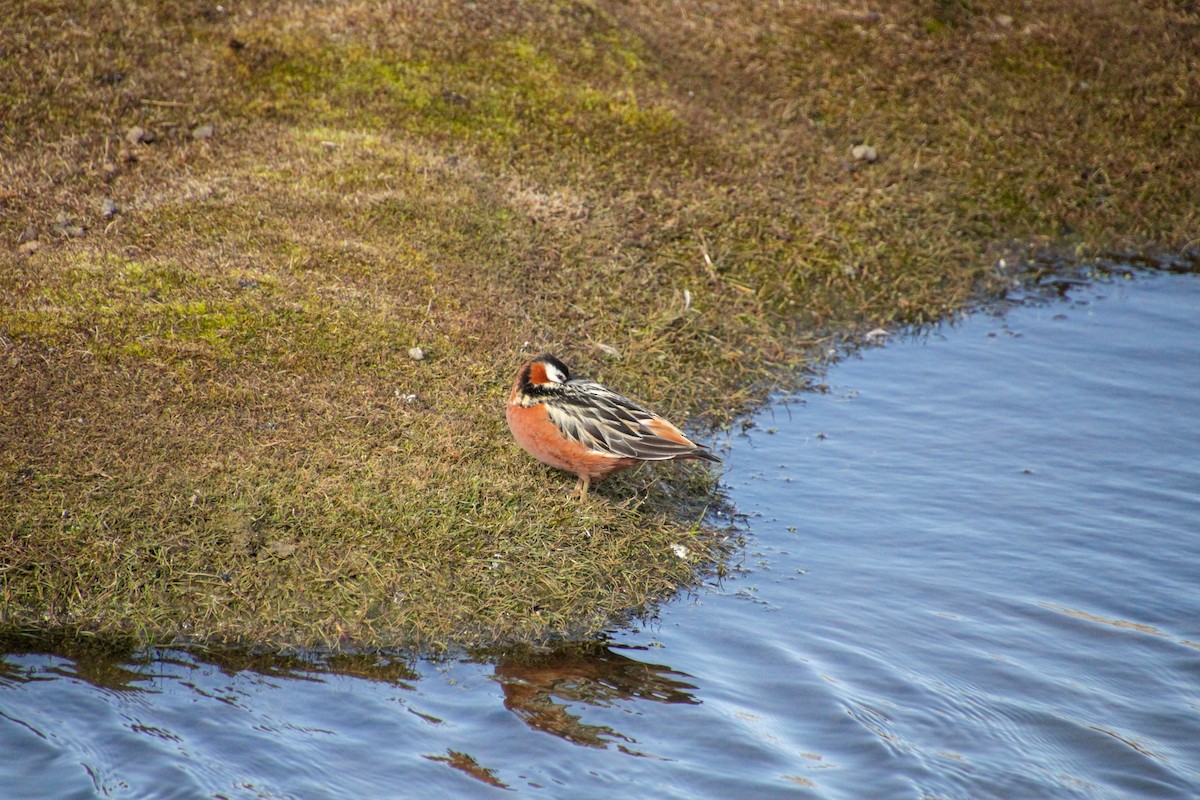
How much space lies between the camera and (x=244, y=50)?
39.1 ft

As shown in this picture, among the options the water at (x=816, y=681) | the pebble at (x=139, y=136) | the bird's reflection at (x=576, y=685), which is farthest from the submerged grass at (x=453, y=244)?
the water at (x=816, y=681)

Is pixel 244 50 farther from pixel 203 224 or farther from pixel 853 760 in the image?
pixel 853 760

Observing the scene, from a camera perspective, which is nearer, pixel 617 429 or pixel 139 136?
pixel 617 429

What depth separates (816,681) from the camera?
21.4 ft

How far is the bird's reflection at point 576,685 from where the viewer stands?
6.09 m

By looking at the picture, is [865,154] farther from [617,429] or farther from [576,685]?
[576,685]

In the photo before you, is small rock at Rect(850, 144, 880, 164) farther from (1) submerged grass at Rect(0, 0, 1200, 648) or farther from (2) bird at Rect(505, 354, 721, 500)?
(2) bird at Rect(505, 354, 721, 500)

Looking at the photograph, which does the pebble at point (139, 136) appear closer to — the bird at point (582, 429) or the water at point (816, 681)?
the bird at point (582, 429)

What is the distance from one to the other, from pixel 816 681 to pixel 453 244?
17.1 ft

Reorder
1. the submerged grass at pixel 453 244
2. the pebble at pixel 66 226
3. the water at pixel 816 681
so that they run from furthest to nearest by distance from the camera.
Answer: the pebble at pixel 66 226 < the submerged grass at pixel 453 244 < the water at pixel 816 681

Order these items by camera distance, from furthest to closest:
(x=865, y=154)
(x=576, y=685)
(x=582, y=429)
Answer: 1. (x=865, y=154)
2. (x=582, y=429)
3. (x=576, y=685)

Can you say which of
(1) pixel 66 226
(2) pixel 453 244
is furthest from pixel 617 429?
(1) pixel 66 226

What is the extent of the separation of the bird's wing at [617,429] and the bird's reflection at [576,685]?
1362 mm

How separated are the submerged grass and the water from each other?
433 millimetres
